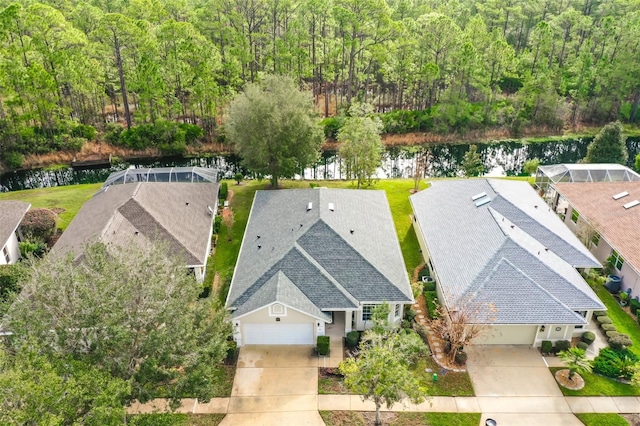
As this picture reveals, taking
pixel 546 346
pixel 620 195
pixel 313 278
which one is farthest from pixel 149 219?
pixel 620 195

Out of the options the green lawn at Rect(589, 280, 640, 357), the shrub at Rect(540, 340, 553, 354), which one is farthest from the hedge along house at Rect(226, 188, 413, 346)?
the green lawn at Rect(589, 280, 640, 357)

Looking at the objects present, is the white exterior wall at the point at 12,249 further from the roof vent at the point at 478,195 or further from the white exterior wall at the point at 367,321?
the roof vent at the point at 478,195

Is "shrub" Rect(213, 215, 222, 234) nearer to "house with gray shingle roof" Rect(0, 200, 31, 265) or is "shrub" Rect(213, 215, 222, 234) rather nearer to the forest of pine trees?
"house with gray shingle roof" Rect(0, 200, 31, 265)

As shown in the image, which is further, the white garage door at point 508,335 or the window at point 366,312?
the window at point 366,312

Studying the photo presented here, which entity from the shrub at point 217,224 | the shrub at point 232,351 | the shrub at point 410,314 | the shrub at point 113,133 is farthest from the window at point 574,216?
the shrub at point 113,133

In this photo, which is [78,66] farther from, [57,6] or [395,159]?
[395,159]

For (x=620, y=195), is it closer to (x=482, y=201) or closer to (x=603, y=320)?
(x=482, y=201)

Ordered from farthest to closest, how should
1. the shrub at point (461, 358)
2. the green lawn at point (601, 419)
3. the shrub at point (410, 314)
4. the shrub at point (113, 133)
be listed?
1. the shrub at point (113, 133)
2. the shrub at point (410, 314)
3. the shrub at point (461, 358)
4. the green lawn at point (601, 419)
